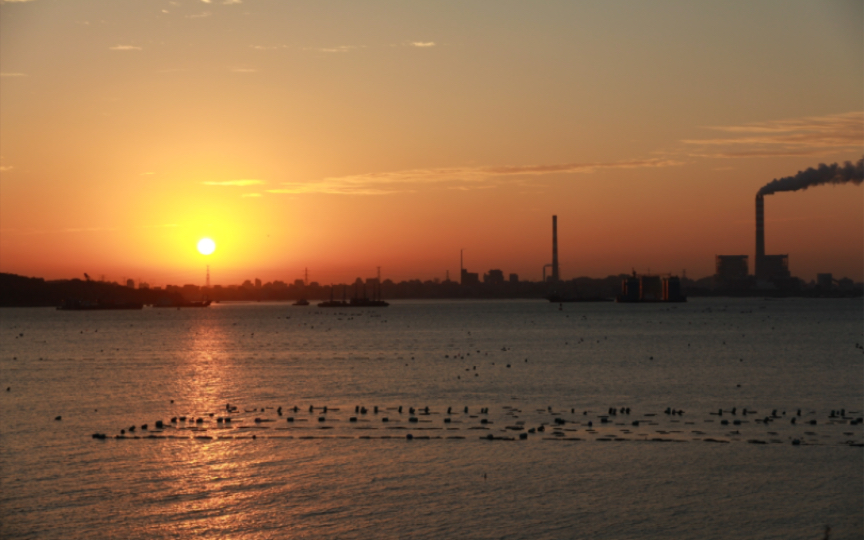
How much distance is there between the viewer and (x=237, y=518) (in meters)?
31.7

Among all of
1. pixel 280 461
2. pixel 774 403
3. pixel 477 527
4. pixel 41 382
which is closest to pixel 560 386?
pixel 774 403

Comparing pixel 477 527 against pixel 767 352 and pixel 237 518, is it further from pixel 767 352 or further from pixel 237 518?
pixel 767 352

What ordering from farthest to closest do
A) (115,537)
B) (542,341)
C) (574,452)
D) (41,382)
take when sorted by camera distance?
1. (542,341)
2. (41,382)
3. (574,452)
4. (115,537)

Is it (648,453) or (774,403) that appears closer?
(648,453)

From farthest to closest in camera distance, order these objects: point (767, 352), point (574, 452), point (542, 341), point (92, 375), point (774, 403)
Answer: point (542, 341), point (767, 352), point (92, 375), point (774, 403), point (574, 452)

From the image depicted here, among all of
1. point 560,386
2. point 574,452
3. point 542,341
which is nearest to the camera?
point 574,452

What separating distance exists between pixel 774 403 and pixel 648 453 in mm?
24404

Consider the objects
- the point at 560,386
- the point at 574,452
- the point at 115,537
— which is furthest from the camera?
the point at 560,386

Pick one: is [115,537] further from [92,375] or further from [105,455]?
[92,375]

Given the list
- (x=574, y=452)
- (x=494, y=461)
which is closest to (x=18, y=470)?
(x=494, y=461)

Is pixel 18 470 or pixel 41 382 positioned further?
pixel 41 382

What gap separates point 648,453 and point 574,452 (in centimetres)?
361

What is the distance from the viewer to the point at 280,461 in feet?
133

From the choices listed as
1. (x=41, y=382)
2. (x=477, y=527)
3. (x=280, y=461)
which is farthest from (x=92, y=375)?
(x=477, y=527)
